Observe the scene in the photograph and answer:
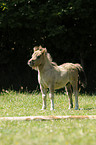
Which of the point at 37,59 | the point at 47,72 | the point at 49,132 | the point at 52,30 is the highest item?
the point at 52,30

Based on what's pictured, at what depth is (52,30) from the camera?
14.5 m

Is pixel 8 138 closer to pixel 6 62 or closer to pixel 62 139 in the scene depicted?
pixel 62 139

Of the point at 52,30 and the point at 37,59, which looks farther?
the point at 52,30

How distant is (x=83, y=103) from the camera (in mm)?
10797

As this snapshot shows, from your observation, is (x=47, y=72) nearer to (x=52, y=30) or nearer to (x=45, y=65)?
(x=45, y=65)

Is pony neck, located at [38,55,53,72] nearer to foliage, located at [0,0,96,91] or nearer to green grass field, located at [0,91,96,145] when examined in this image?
green grass field, located at [0,91,96,145]

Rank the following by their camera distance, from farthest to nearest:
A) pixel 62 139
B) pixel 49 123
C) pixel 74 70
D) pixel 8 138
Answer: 1. pixel 74 70
2. pixel 49 123
3. pixel 8 138
4. pixel 62 139

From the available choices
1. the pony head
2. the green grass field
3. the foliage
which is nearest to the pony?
the pony head

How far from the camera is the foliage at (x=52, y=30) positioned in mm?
14742

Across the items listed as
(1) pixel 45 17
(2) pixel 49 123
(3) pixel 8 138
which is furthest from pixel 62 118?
(1) pixel 45 17

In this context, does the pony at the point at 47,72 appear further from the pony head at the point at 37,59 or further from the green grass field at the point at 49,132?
the green grass field at the point at 49,132

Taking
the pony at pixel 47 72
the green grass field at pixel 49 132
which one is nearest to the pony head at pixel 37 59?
the pony at pixel 47 72

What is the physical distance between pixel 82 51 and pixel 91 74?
1.40 metres

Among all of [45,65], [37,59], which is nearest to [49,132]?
[37,59]
